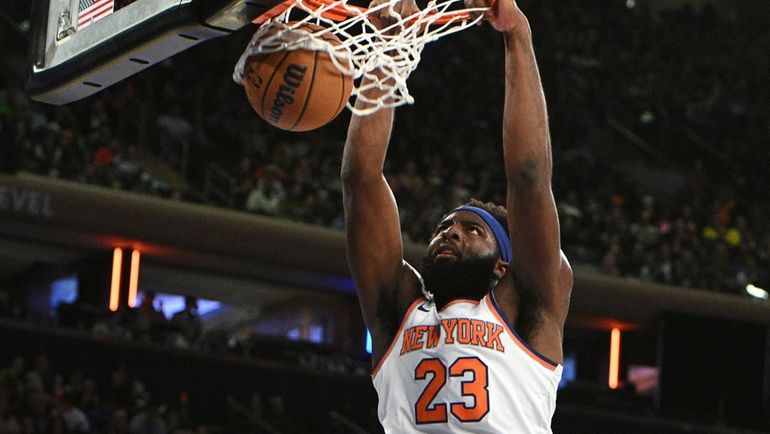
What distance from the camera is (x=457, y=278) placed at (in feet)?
12.9

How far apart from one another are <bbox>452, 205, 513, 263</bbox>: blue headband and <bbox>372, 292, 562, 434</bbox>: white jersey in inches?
7.2

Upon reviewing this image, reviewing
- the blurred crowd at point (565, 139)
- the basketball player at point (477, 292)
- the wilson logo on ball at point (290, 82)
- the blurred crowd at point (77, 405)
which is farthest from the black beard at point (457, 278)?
the blurred crowd at point (565, 139)

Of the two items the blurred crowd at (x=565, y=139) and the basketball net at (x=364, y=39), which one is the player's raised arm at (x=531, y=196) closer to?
the basketball net at (x=364, y=39)

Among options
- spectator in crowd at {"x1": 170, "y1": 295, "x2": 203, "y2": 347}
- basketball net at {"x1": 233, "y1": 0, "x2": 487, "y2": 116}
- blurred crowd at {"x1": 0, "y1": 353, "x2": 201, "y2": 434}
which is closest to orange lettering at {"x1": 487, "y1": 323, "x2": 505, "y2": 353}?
basketball net at {"x1": 233, "y1": 0, "x2": 487, "y2": 116}

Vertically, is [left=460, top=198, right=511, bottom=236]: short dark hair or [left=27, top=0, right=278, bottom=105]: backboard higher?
[left=27, top=0, right=278, bottom=105]: backboard

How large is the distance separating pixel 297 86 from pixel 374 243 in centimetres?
59

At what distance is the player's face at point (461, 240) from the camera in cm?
393

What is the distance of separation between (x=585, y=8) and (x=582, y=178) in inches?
248

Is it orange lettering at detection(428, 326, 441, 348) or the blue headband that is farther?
the blue headband

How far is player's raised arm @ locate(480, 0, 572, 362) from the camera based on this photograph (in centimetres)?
379

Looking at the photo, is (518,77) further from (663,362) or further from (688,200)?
(688,200)

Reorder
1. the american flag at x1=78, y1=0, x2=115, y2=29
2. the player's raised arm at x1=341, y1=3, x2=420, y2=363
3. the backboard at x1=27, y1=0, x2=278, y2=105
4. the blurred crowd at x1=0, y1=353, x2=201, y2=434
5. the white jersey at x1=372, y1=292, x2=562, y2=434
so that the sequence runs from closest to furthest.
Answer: the backboard at x1=27, y1=0, x2=278, y2=105 → the white jersey at x1=372, y1=292, x2=562, y2=434 → the player's raised arm at x1=341, y1=3, x2=420, y2=363 → the american flag at x1=78, y1=0, x2=115, y2=29 → the blurred crowd at x1=0, y1=353, x2=201, y2=434

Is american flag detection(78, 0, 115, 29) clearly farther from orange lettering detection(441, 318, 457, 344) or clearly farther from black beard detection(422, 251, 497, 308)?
orange lettering detection(441, 318, 457, 344)

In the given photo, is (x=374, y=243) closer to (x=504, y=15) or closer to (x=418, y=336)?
(x=418, y=336)
